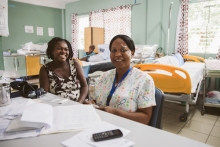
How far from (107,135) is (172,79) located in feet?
6.32

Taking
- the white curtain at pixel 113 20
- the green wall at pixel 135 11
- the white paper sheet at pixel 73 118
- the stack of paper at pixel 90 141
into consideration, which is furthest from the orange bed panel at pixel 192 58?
the stack of paper at pixel 90 141

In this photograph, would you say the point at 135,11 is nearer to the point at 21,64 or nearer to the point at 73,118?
the point at 21,64

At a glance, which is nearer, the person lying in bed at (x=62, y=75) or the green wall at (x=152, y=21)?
the person lying in bed at (x=62, y=75)

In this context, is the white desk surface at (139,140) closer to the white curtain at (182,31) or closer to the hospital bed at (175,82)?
the hospital bed at (175,82)

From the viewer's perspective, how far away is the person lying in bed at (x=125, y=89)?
1090 mm

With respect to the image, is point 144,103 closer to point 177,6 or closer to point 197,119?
point 197,119

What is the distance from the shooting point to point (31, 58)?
5508mm

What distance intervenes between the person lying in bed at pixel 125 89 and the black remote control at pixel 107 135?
0.35 meters

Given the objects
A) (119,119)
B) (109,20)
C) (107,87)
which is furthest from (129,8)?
(119,119)

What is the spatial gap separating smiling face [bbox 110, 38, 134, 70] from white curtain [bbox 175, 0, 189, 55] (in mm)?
3346

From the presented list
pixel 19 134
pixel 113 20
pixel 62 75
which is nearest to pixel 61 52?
pixel 62 75

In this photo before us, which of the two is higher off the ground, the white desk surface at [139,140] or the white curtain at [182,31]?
Result: the white curtain at [182,31]

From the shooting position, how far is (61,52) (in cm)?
185

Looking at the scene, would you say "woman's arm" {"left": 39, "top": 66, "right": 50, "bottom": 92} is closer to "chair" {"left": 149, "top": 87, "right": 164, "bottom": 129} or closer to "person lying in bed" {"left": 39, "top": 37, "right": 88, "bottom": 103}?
"person lying in bed" {"left": 39, "top": 37, "right": 88, "bottom": 103}
